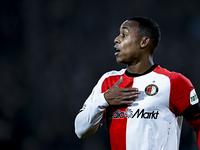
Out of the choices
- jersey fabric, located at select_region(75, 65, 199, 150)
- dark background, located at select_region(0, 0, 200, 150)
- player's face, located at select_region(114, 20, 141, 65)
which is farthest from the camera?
dark background, located at select_region(0, 0, 200, 150)

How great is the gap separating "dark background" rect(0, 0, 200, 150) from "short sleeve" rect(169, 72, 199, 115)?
3.88 meters

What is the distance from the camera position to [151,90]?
5.01 ft

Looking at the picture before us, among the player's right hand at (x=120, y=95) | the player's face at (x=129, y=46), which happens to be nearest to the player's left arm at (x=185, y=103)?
the player's right hand at (x=120, y=95)

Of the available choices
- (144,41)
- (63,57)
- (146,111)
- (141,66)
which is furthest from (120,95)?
(63,57)

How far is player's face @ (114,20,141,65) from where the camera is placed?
1694mm

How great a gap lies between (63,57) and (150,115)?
431cm

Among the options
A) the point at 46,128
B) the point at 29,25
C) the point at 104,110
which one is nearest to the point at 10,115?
the point at 46,128

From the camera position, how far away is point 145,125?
1469 mm

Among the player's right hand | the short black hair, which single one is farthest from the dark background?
the player's right hand

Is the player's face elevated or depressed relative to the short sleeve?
elevated

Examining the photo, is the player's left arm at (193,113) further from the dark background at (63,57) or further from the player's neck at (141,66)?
the dark background at (63,57)

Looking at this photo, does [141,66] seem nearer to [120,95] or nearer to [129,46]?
[129,46]

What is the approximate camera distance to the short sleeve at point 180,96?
1466 millimetres

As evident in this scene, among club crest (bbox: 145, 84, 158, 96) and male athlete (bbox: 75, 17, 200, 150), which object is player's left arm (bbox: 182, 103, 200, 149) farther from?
club crest (bbox: 145, 84, 158, 96)
